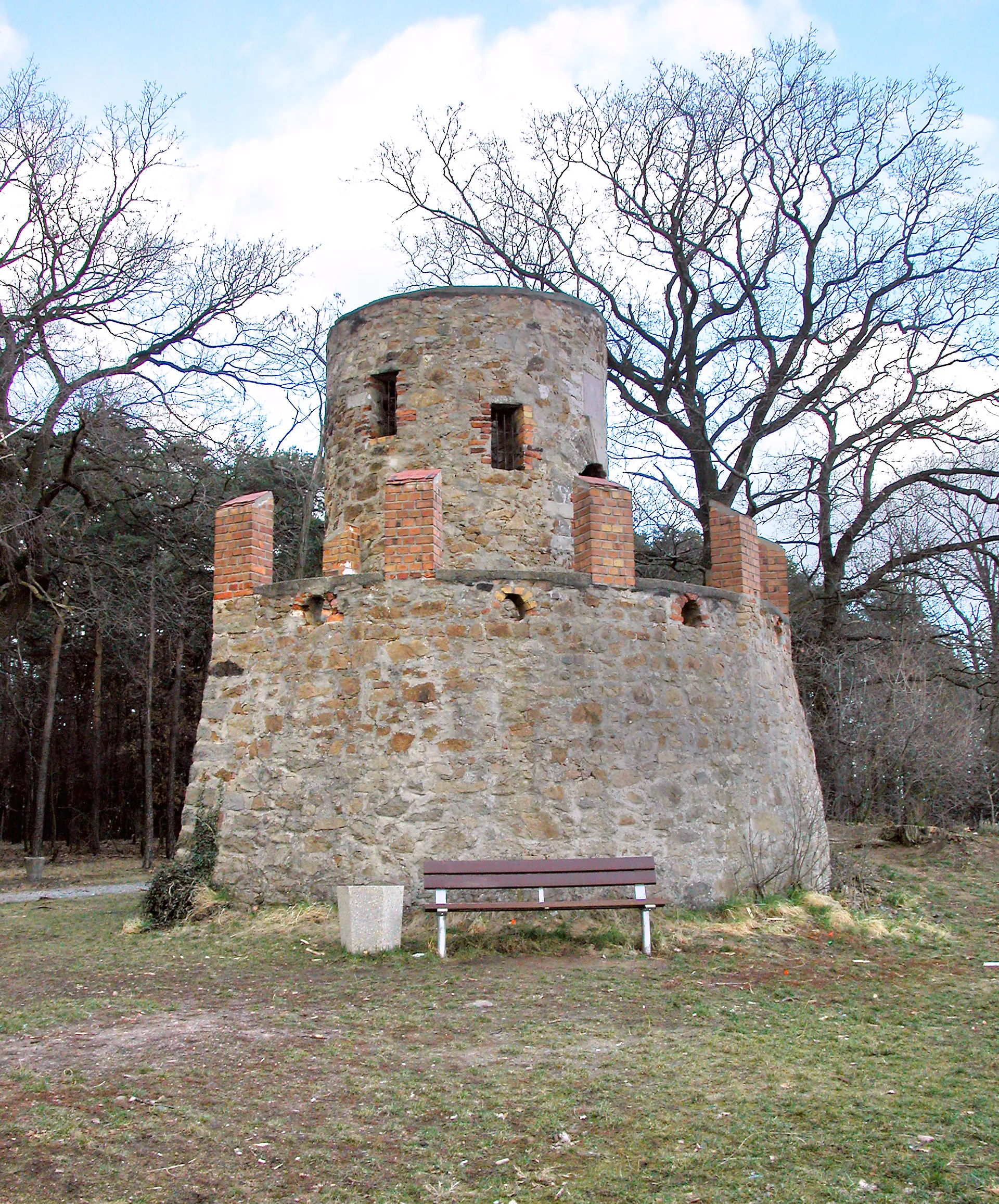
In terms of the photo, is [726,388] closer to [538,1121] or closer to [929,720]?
[929,720]

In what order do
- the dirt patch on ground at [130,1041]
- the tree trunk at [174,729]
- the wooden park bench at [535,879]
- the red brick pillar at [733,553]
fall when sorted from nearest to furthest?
the dirt patch on ground at [130,1041] → the wooden park bench at [535,879] → the red brick pillar at [733,553] → the tree trunk at [174,729]

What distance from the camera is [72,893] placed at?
16.0 m

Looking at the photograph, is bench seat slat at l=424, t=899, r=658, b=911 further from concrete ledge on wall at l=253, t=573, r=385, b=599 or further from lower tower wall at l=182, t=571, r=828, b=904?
concrete ledge on wall at l=253, t=573, r=385, b=599

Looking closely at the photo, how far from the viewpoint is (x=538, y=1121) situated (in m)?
4.61

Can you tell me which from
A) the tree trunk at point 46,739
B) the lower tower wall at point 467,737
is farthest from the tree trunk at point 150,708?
the lower tower wall at point 467,737

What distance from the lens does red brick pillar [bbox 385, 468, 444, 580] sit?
9.96 meters

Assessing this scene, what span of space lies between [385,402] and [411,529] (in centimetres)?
258

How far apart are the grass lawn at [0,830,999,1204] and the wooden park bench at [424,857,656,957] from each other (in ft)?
1.32

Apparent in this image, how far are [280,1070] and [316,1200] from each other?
5.10ft

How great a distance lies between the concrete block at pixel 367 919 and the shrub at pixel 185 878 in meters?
2.09

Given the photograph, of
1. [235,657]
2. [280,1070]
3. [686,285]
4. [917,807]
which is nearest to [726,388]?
[686,285]

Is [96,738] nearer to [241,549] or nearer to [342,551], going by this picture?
[342,551]

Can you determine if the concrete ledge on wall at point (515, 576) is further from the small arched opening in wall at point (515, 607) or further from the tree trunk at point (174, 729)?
the tree trunk at point (174, 729)

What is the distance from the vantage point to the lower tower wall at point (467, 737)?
953cm
